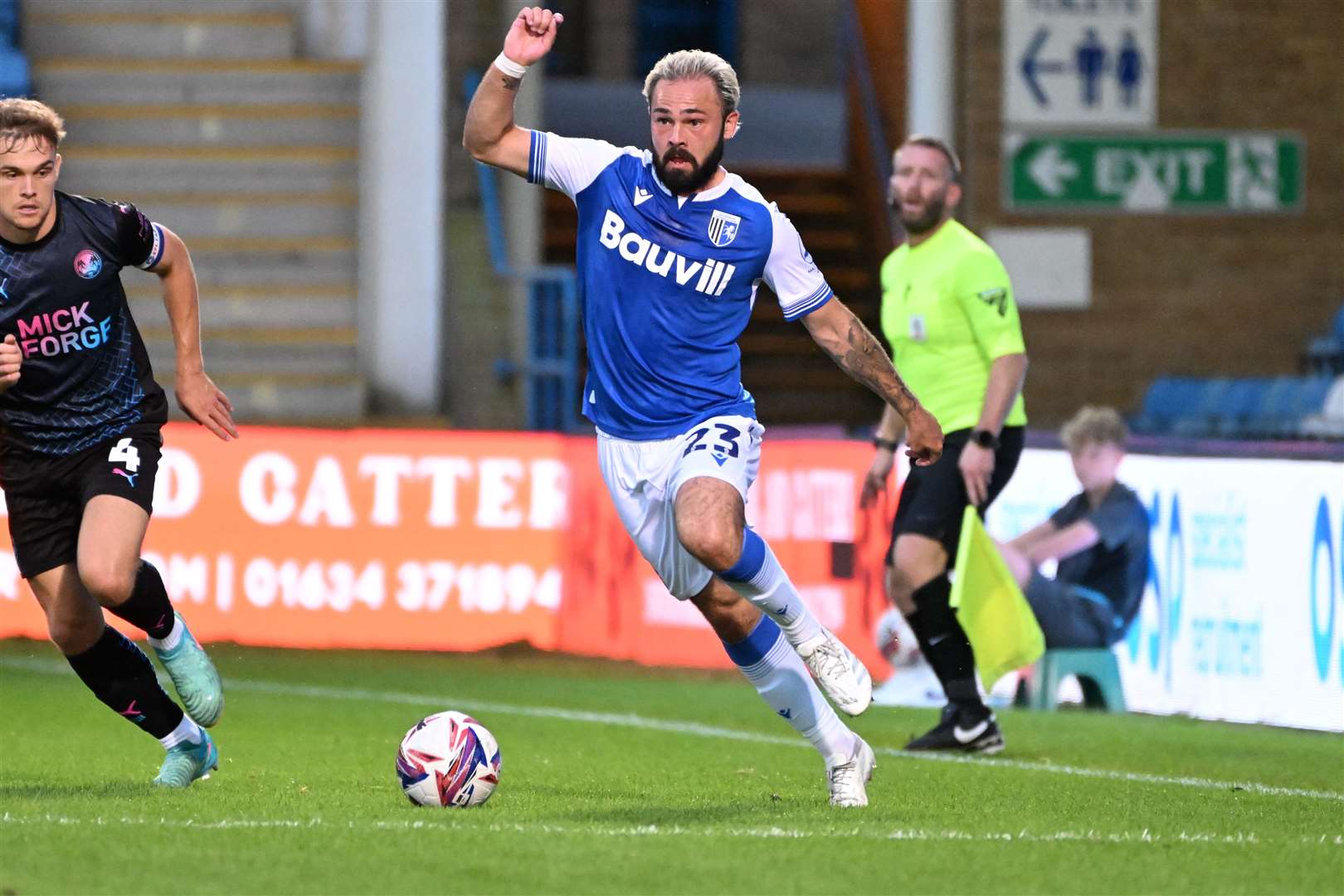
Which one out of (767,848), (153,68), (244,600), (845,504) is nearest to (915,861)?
(767,848)

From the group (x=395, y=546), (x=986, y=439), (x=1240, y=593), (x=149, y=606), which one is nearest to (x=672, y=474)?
(x=149, y=606)

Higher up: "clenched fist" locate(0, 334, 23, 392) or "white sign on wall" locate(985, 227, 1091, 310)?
"white sign on wall" locate(985, 227, 1091, 310)

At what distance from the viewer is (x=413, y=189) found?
17.2m

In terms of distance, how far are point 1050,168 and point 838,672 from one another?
12.2 meters

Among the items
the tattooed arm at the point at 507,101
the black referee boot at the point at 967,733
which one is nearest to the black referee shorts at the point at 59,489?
the tattooed arm at the point at 507,101

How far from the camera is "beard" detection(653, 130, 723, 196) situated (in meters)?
6.34

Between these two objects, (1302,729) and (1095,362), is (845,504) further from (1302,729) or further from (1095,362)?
(1095,362)

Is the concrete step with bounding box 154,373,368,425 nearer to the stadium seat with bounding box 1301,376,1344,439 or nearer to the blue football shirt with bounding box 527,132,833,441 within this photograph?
the stadium seat with bounding box 1301,376,1344,439

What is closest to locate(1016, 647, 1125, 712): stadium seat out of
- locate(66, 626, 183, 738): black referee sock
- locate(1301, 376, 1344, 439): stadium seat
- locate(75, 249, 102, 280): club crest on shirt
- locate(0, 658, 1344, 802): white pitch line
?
locate(0, 658, 1344, 802): white pitch line

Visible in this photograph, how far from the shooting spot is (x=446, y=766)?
632 centimetres

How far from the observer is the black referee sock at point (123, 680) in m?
6.63

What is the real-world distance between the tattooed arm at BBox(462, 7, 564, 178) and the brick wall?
11727mm

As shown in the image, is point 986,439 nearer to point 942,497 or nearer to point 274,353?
point 942,497

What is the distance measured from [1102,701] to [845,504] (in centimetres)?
212
